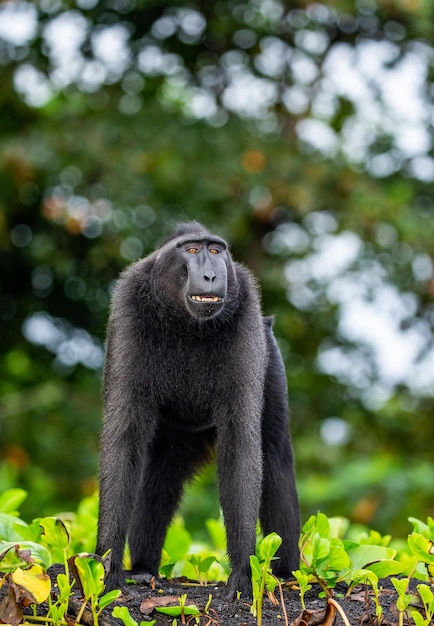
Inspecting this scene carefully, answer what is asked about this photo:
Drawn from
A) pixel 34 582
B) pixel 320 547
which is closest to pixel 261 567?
pixel 320 547

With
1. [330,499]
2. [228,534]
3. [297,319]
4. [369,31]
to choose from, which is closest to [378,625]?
[228,534]

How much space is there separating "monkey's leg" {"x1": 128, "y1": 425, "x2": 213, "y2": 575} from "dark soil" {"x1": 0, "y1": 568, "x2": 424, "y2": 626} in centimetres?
63

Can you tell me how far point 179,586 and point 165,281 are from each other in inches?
55.8

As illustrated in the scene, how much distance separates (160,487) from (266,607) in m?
1.36

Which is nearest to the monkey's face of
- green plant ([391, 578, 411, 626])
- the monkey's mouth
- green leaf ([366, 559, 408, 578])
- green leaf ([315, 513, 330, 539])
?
the monkey's mouth

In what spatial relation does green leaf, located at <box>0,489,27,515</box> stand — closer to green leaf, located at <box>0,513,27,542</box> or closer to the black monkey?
green leaf, located at <box>0,513,27,542</box>

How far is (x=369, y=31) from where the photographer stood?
12.1m

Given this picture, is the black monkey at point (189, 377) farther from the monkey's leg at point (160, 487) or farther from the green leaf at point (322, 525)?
the green leaf at point (322, 525)

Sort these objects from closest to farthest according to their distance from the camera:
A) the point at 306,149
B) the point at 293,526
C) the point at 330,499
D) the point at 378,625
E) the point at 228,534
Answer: the point at 378,625, the point at 228,534, the point at 293,526, the point at 330,499, the point at 306,149

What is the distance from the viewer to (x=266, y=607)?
4.12m

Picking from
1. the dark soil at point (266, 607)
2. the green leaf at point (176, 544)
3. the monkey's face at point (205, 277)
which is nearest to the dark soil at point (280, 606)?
the dark soil at point (266, 607)

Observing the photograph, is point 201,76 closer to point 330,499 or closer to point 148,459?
point 330,499

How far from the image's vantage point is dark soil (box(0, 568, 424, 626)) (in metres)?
3.77

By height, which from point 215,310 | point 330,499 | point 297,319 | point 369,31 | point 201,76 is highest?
point 369,31
